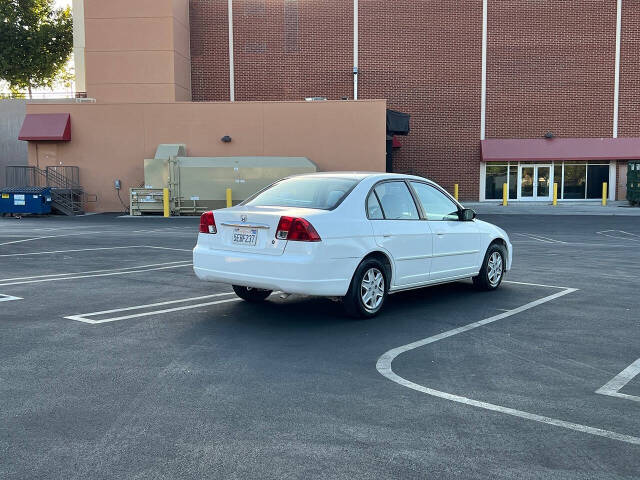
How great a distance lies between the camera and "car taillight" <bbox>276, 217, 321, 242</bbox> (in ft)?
22.0

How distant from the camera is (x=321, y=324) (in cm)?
708

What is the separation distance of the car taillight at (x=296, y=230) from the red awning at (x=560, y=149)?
29700 millimetres

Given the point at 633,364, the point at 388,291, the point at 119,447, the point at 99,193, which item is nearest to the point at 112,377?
the point at 119,447

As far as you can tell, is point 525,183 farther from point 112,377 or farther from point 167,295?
point 112,377

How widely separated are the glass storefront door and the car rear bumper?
31123 millimetres

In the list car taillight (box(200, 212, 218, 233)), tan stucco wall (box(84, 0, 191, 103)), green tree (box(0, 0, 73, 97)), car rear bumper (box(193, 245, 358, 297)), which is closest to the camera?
car rear bumper (box(193, 245, 358, 297))

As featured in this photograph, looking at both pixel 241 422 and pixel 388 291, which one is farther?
pixel 388 291

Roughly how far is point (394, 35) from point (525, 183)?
10318 millimetres

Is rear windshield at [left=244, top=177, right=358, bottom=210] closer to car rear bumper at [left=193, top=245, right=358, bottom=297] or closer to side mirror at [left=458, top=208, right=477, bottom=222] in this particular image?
car rear bumper at [left=193, top=245, right=358, bottom=297]

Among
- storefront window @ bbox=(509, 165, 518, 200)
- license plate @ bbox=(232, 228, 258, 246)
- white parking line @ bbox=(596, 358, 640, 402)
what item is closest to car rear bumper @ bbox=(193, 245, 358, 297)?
license plate @ bbox=(232, 228, 258, 246)

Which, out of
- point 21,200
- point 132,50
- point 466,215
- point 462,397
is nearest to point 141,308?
point 466,215

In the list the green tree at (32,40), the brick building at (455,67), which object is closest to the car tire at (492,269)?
the brick building at (455,67)

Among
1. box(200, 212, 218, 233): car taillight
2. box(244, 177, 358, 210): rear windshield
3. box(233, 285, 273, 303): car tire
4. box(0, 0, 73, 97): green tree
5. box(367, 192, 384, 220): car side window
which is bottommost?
box(233, 285, 273, 303): car tire

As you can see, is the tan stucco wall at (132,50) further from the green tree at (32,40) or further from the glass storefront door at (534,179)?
the green tree at (32,40)
